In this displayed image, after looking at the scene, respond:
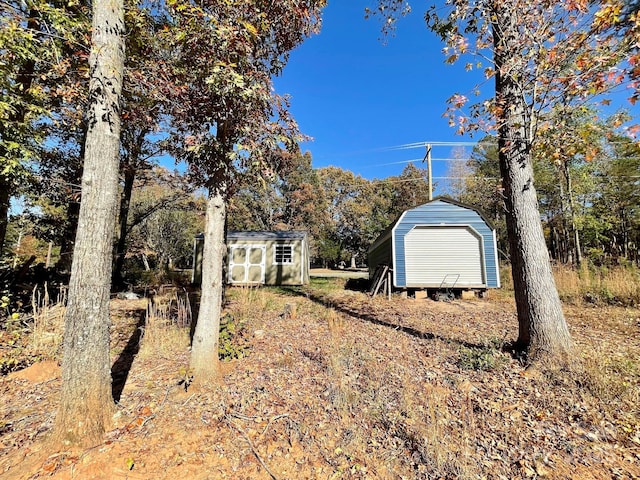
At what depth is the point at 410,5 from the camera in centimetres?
495

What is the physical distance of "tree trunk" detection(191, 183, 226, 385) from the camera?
3.42m

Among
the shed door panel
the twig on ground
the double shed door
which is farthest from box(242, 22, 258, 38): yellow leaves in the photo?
the double shed door

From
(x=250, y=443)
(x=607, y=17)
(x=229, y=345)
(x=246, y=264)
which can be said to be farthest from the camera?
(x=246, y=264)

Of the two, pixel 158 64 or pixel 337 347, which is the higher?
pixel 158 64

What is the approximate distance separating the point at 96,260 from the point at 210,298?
130 cm

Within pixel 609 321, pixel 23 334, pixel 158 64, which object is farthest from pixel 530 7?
pixel 23 334

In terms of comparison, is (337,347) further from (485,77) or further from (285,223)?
(285,223)

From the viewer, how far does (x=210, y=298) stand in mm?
3531

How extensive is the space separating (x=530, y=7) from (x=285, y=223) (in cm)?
2448

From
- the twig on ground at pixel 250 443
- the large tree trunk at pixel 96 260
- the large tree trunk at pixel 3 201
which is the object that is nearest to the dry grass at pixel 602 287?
the twig on ground at pixel 250 443

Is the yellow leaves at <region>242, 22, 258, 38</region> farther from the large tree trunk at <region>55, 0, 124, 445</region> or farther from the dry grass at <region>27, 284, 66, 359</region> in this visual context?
the dry grass at <region>27, 284, 66, 359</region>

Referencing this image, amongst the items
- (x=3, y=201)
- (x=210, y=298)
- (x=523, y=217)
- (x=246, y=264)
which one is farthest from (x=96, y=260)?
(x=246, y=264)

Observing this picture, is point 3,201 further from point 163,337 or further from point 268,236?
point 268,236

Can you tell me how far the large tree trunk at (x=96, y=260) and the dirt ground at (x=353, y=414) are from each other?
26cm
